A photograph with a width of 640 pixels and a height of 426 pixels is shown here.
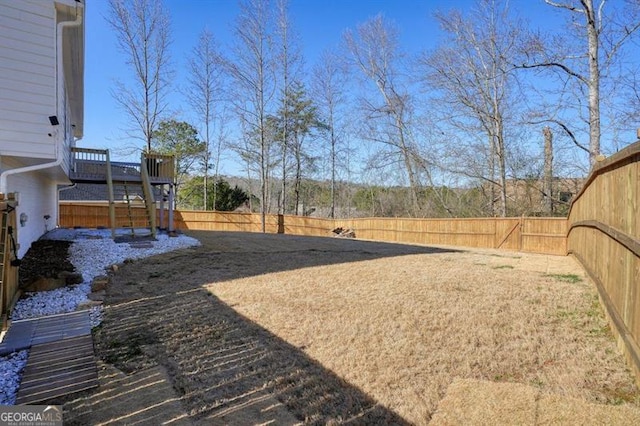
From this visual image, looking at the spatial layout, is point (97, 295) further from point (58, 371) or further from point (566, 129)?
point (566, 129)

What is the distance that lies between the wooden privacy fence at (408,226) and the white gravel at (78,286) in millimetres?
9409

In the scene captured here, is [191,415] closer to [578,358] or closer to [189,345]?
[189,345]

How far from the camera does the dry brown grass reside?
2615 millimetres

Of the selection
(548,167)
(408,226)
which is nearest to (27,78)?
(408,226)

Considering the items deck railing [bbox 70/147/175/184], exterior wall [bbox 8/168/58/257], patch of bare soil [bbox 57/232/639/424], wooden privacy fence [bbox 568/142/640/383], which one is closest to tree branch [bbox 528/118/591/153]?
patch of bare soil [bbox 57/232/639/424]

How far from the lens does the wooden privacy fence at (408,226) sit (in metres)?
12.8

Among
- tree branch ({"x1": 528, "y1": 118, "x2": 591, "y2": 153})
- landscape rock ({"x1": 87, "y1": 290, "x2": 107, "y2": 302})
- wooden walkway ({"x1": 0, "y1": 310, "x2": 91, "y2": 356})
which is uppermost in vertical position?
tree branch ({"x1": 528, "y1": 118, "x2": 591, "y2": 153})

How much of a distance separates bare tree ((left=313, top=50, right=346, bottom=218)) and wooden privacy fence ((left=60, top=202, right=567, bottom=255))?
422 cm

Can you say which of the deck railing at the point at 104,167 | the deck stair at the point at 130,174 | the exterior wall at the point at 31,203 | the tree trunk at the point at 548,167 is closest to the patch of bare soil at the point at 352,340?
the exterior wall at the point at 31,203

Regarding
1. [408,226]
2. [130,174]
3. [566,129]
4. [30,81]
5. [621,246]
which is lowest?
[408,226]

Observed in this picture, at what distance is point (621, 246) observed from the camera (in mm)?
3162

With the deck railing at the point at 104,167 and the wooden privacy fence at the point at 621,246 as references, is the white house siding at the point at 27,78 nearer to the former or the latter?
the deck railing at the point at 104,167

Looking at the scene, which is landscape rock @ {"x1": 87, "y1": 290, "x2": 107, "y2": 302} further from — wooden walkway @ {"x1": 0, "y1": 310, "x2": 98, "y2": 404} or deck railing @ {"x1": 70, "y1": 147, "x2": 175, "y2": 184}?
deck railing @ {"x1": 70, "y1": 147, "x2": 175, "y2": 184}

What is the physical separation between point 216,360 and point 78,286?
10.00ft
